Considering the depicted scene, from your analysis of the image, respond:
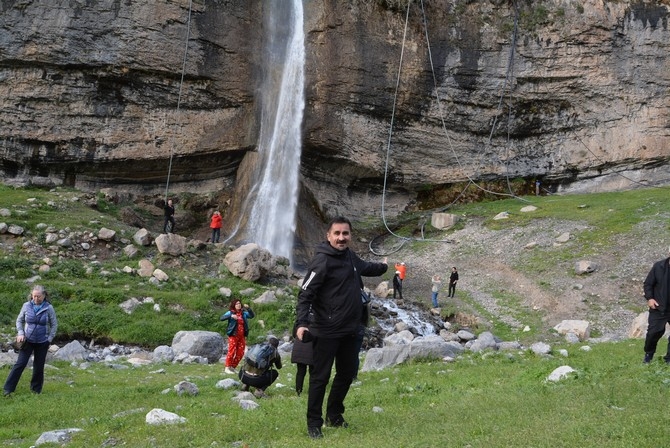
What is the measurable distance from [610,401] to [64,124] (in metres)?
32.4

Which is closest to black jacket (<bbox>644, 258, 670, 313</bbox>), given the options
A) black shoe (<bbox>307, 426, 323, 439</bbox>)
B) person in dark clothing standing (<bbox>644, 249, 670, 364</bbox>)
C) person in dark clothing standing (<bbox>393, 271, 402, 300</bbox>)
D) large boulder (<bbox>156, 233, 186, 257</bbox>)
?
person in dark clothing standing (<bbox>644, 249, 670, 364</bbox>)

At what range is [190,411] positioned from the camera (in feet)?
26.2

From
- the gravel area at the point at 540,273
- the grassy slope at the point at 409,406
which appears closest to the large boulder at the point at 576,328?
the gravel area at the point at 540,273

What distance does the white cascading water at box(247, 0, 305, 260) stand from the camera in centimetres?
3334

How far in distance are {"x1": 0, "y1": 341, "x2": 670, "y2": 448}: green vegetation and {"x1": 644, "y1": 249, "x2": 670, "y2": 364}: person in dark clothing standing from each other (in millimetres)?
378

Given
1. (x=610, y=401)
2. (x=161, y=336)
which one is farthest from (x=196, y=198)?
(x=610, y=401)

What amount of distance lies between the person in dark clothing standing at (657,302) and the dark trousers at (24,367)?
10.3m

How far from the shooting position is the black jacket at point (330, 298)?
6.47 m

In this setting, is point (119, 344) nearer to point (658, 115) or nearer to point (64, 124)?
point (64, 124)

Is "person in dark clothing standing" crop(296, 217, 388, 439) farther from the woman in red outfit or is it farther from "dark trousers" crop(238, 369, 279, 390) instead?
the woman in red outfit

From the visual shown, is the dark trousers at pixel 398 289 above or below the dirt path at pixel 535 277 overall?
below

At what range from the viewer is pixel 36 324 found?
34.8 ft

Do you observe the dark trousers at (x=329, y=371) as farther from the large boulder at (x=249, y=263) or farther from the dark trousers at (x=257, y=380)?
the large boulder at (x=249, y=263)

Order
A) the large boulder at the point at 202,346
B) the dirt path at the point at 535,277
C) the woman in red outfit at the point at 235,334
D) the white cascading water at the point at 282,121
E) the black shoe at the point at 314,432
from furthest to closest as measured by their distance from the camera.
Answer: the white cascading water at the point at 282,121
the dirt path at the point at 535,277
the large boulder at the point at 202,346
the woman in red outfit at the point at 235,334
the black shoe at the point at 314,432
